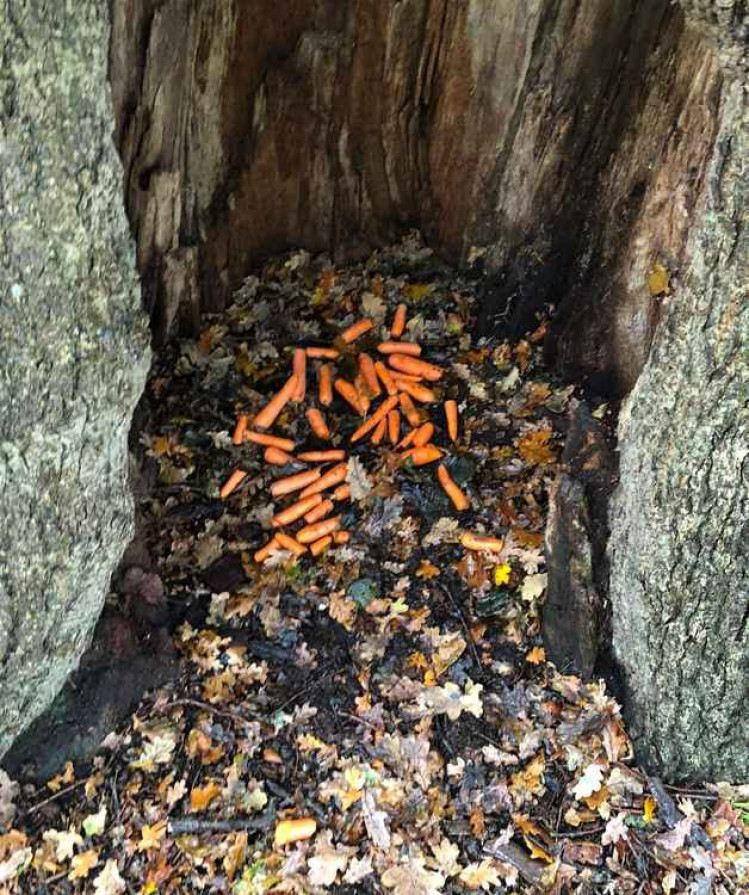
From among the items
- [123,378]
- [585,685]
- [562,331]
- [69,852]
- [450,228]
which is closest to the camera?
[123,378]

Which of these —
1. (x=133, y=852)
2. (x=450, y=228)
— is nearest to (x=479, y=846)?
(x=133, y=852)

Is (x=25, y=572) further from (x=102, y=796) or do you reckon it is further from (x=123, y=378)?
(x=102, y=796)

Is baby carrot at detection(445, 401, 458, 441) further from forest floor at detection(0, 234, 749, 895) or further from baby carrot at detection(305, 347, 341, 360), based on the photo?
baby carrot at detection(305, 347, 341, 360)

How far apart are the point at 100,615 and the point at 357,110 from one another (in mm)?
2622

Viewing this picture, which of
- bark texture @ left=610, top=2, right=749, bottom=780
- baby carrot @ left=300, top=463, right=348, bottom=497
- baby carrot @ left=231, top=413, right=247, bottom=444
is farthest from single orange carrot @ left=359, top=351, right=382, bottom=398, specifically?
bark texture @ left=610, top=2, right=749, bottom=780

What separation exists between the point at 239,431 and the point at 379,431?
664 millimetres

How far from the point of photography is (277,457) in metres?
3.98

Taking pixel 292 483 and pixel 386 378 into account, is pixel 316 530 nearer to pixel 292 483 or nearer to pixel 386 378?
pixel 292 483

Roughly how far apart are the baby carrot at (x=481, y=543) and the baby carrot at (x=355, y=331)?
4.09 ft

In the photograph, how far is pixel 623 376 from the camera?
351 cm

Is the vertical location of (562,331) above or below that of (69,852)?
above

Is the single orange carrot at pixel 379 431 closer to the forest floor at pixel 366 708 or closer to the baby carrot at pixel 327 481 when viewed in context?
the forest floor at pixel 366 708

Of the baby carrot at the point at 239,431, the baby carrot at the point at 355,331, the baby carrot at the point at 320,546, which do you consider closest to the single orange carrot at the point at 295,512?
the baby carrot at the point at 320,546

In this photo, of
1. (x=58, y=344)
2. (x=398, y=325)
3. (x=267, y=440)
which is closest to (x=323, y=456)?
→ (x=267, y=440)
